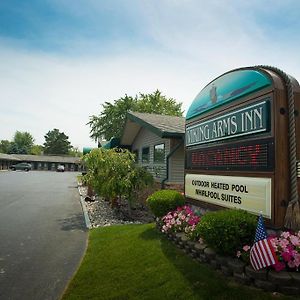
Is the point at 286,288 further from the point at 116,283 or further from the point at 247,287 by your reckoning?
the point at 116,283

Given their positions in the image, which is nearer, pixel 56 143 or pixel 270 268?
pixel 270 268

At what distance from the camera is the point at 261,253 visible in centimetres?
451

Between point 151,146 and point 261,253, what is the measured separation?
1339 centimetres

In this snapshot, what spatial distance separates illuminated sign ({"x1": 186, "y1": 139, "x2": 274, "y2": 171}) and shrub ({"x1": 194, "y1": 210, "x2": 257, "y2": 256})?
977 millimetres

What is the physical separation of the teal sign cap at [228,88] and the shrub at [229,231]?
2.43m

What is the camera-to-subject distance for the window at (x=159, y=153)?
1577 cm

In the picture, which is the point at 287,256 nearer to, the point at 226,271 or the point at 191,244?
the point at 226,271

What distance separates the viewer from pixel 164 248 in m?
7.09

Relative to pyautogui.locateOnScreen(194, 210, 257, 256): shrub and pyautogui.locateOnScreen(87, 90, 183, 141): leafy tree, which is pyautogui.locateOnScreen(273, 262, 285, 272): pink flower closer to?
pyautogui.locateOnScreen(194, 210, 257, 256): shrub

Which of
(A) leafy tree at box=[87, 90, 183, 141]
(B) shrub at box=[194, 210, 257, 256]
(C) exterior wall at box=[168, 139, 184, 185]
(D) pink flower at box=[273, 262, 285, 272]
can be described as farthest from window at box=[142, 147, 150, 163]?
(A) leafy tree at box=[87, 90, 183, 141]

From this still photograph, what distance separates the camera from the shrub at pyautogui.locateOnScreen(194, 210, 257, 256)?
5.19 meters

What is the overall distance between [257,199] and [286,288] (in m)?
1.68

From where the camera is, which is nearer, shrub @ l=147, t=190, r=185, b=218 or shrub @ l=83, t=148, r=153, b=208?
shrub @ l=147, t=190, r=185, b=218

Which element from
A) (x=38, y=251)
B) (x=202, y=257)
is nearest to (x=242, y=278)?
(x=202, y=257)
